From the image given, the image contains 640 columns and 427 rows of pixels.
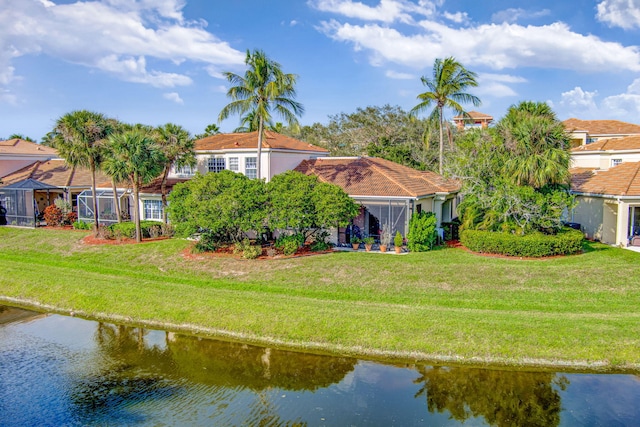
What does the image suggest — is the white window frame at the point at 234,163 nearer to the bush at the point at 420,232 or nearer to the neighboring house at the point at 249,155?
the neighboring house at the point at 249,155

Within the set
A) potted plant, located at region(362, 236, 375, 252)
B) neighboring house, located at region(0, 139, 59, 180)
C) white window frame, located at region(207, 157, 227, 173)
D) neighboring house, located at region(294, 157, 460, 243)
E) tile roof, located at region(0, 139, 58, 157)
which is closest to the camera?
potted plant, located at region(362, 236, 375, 252)

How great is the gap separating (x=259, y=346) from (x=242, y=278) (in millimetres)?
6087

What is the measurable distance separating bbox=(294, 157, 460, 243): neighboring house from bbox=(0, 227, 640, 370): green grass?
9.96 ft

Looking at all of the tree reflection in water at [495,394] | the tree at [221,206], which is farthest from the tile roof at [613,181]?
the tree at [221,206]

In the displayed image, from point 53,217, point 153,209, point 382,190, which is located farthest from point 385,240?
point 53,217

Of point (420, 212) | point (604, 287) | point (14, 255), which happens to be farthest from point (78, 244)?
point (604, 287)

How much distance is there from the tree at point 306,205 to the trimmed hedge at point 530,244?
21.3 ft

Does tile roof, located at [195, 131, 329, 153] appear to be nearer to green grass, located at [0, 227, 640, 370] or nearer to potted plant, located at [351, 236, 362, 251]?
potted plant, located at [351, 236, 362, 251]

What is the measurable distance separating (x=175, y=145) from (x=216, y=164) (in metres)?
3.06

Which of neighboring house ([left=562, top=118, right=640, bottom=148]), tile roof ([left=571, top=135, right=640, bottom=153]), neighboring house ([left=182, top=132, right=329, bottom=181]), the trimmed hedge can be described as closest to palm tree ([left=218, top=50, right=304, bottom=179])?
neighboring house ([left=182, top=132, right=329, bottom=181])

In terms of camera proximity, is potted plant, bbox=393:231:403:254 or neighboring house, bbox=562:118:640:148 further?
neighboring house, bbox=562:118:640:148

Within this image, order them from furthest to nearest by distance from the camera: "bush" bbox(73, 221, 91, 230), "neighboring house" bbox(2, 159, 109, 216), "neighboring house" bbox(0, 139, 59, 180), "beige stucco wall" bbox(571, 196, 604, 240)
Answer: "neighboring house" bbox(0, 139, 59, 180) < "neighboring house" bbox(2, 159, 109, 216) < "bush" bbox(73, 221, 91, 230) < "beige stucco wall" bbox(571, 196, 604, 240)

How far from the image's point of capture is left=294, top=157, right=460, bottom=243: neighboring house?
25.6m

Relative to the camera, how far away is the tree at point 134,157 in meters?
26.8
